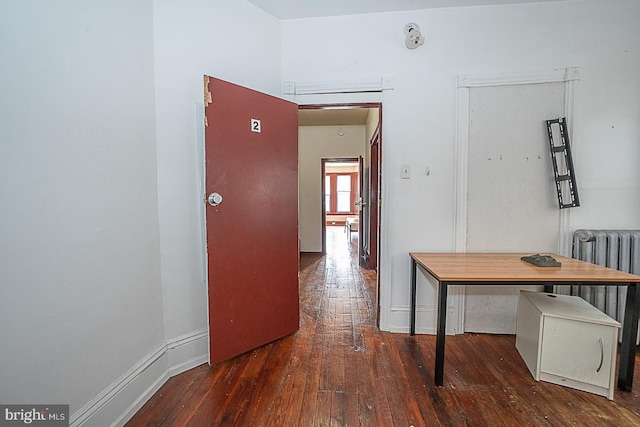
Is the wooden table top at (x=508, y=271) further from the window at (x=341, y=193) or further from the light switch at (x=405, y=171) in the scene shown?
the window at (x=341, y=193)

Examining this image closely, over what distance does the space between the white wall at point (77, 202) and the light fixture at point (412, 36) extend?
5.64 ft

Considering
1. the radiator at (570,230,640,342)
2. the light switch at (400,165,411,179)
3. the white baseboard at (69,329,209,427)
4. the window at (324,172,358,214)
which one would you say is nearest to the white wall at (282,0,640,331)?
the light switch at (400,165,411,179)

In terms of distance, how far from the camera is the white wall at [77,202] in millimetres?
919

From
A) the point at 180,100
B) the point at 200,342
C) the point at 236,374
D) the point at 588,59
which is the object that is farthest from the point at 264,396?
the point at 588,59

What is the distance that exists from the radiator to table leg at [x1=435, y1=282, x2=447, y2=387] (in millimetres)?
1303

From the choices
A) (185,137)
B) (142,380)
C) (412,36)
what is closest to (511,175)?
(412,36)

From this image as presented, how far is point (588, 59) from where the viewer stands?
2.00m

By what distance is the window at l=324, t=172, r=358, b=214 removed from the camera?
10.5 m

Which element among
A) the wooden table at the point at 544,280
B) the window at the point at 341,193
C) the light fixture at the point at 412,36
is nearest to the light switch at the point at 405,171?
the wooden table at the point at 544,280

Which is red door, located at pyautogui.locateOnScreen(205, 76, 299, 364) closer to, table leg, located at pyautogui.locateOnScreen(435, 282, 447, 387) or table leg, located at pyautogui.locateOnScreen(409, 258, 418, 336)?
table leg, located at pyautogui.locateOnScreen(409, 258, 418, 336)

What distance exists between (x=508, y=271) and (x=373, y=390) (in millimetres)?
1045

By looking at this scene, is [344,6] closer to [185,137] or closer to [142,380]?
[185,137]

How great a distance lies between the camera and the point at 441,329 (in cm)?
152

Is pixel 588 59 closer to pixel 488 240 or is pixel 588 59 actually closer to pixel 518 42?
pixel 518 42
